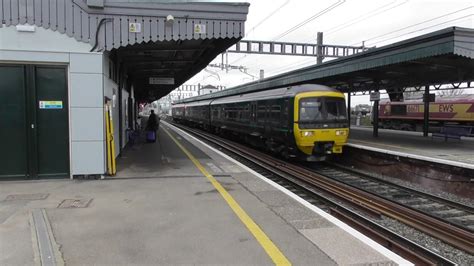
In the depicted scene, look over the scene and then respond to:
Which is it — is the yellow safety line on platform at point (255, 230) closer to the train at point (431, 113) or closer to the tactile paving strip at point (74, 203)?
the tactile paving strip at point (74, 203)

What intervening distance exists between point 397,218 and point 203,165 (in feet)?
18.4

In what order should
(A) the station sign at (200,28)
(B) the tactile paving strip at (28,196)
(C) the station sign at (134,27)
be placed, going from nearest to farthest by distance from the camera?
1. (B) the tactile paving strip at (28,196)
2. (C) the station sign at (134,27)
3. (A) the station sign at (200,28)

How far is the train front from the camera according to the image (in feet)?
39.8

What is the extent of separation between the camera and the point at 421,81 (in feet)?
67.9

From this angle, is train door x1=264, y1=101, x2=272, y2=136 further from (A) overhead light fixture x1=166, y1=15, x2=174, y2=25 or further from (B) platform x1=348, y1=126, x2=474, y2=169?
(A) overhead light fixture x1=166, y1=15, x2=174, y2=25

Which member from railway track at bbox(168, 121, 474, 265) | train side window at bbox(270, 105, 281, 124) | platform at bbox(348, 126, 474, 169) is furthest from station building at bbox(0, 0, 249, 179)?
platform at bbox(348, 126, 474, 169)

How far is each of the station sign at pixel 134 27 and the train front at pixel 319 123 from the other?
5695 mm

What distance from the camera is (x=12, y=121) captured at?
7.91 m

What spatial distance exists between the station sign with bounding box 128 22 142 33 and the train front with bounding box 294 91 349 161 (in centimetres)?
569

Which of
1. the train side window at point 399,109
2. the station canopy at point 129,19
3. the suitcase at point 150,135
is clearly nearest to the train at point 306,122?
the station canopy at point 129,19

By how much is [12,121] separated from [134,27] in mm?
3399

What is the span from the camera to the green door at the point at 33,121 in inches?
310

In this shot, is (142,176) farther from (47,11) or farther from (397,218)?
(397,218)

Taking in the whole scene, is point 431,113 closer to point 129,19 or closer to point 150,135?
point 150,135
